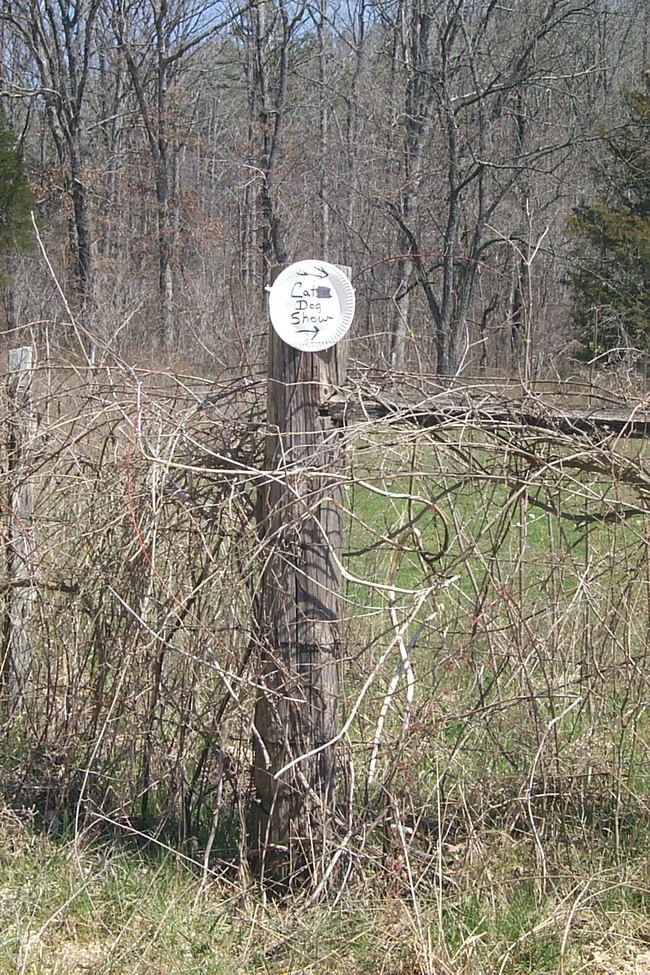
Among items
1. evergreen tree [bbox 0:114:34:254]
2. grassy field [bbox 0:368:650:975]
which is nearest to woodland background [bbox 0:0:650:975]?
grassy field [bbox 0:368:650:975]

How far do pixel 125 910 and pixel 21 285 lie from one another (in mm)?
21243

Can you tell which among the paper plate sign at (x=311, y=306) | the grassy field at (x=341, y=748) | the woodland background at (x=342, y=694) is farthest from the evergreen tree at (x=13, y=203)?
the paper plate sign at (x=311, y=306)

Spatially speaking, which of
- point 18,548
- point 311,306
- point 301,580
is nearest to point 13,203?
point 18,548

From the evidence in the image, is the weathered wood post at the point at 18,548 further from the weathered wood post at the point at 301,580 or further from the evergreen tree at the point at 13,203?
the evergreen tree at the point at 13,203

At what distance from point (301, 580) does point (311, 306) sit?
904 millimetres

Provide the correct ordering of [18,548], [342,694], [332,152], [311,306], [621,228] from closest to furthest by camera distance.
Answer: [311,306] < [342,694] < [18,548] < [621,228] < [332,152]

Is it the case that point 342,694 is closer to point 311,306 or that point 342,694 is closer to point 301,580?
point 301,580

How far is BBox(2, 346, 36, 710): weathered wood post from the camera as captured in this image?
4133 mm

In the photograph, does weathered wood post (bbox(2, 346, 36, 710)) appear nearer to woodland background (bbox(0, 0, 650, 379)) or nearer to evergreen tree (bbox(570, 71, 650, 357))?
woodland background (bbox(0, 0, 650, 379))

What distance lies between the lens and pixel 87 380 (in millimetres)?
4160

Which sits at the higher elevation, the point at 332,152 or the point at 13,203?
the point at 332,152

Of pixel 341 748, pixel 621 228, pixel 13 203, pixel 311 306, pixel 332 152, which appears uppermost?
pixel 332 152

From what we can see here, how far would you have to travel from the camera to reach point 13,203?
17500 millimetres

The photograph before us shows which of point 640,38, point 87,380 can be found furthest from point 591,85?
point 87,380
